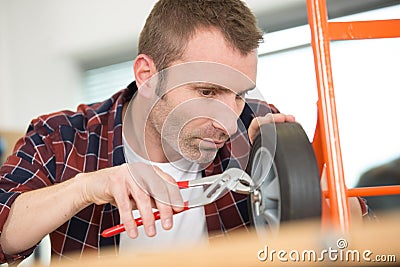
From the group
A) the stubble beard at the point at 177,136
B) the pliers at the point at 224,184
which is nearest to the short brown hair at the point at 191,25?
the stubble beard at the point at 177,136

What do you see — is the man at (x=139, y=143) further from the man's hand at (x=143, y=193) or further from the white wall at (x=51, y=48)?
the white wall at (x=51, y=48)

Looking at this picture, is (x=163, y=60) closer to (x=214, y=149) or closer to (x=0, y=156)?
(x=214, y=149)

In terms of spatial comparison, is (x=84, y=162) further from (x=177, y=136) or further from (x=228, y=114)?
(x=228, y=114)

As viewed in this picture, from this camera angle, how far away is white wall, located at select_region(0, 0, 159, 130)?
3381mm

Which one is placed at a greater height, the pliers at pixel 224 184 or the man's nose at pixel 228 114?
the man's nose at pixel 228 114

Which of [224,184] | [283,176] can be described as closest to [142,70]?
[224,184]

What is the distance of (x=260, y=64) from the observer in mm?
3016

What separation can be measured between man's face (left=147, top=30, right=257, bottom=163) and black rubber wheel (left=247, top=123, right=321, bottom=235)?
230mm

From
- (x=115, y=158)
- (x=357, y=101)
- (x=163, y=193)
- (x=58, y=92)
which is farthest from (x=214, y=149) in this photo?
(x=58, y=92)

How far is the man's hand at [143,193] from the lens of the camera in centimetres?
88

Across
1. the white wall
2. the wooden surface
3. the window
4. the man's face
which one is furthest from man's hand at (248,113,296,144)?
the white wall

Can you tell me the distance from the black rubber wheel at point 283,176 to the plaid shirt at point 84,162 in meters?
0.35

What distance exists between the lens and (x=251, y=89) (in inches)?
45.8

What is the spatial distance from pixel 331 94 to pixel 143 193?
1.03 ft
